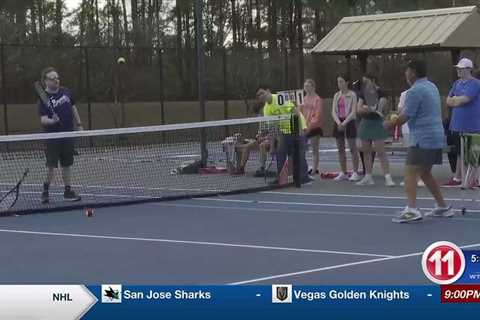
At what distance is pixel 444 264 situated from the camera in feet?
15.9

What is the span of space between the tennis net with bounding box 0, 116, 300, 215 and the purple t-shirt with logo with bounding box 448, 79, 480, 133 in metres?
2.94

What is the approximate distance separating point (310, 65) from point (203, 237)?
25.3 metres

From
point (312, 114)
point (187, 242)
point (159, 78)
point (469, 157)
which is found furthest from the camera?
point (159, 78)

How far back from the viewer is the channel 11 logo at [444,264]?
4.71 metres

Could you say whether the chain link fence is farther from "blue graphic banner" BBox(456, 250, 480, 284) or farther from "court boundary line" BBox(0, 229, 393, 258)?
"blue graphic banner" BBox(456, 250, 480, 284)

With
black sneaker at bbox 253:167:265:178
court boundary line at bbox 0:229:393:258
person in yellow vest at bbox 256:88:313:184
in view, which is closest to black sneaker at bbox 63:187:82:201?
court boundary line at bbox 0:229:393:258

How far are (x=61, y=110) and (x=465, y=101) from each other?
5294 millimetres

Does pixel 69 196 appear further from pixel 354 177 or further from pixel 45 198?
pixel 354 177

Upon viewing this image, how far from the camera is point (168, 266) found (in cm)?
830

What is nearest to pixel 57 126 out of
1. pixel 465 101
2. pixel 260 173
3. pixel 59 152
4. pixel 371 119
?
pixel 59 152

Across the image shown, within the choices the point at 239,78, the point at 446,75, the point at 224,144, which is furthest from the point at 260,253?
the point at 239,78

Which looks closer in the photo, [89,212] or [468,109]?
[89,212]

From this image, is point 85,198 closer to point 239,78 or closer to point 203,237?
point 203,237

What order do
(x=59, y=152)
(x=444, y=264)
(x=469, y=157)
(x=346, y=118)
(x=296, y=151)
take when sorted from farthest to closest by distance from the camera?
(x=346, y=118)
(x=296, y=151)
(x=59, y=152)
(x=469, y=157)
(x=444, y=264)
